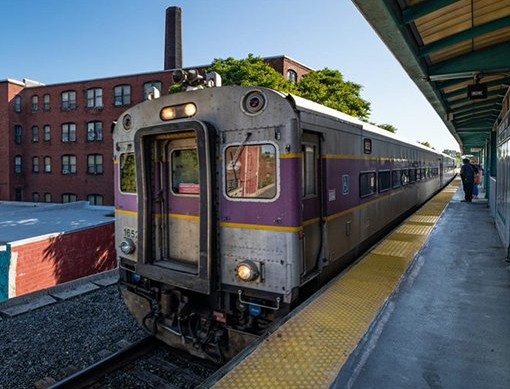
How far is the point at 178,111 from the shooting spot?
16.6 feet

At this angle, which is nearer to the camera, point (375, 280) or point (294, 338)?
point (294, 338)

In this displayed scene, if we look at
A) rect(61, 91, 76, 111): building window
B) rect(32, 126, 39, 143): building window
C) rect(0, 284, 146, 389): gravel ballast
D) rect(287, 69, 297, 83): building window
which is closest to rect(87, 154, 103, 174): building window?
rect(61, 91, 76, 111): building window

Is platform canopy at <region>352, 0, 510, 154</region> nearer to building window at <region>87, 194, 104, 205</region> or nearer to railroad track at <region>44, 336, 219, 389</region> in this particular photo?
railroad track at <region>44, 336, 219, 389</region>

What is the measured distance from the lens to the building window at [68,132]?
34.5m

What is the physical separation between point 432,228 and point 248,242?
8378 millimetres

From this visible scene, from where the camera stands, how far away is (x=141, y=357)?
18.7 ft

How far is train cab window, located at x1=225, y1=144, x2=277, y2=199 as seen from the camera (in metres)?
4.48

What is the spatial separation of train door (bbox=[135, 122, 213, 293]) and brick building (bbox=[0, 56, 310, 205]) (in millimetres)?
26365

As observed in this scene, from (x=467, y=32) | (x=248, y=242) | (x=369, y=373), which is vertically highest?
(x=467, y=32)

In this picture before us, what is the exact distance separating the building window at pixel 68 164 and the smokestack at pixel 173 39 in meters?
12.4

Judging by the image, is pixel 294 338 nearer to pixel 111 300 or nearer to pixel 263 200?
pixel 263 200

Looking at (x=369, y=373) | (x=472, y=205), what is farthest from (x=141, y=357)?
(x=472, y=205)

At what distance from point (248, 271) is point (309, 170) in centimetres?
160

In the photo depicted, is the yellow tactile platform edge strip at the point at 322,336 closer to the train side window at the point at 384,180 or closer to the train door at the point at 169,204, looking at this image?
the train door at the point at 169,204
